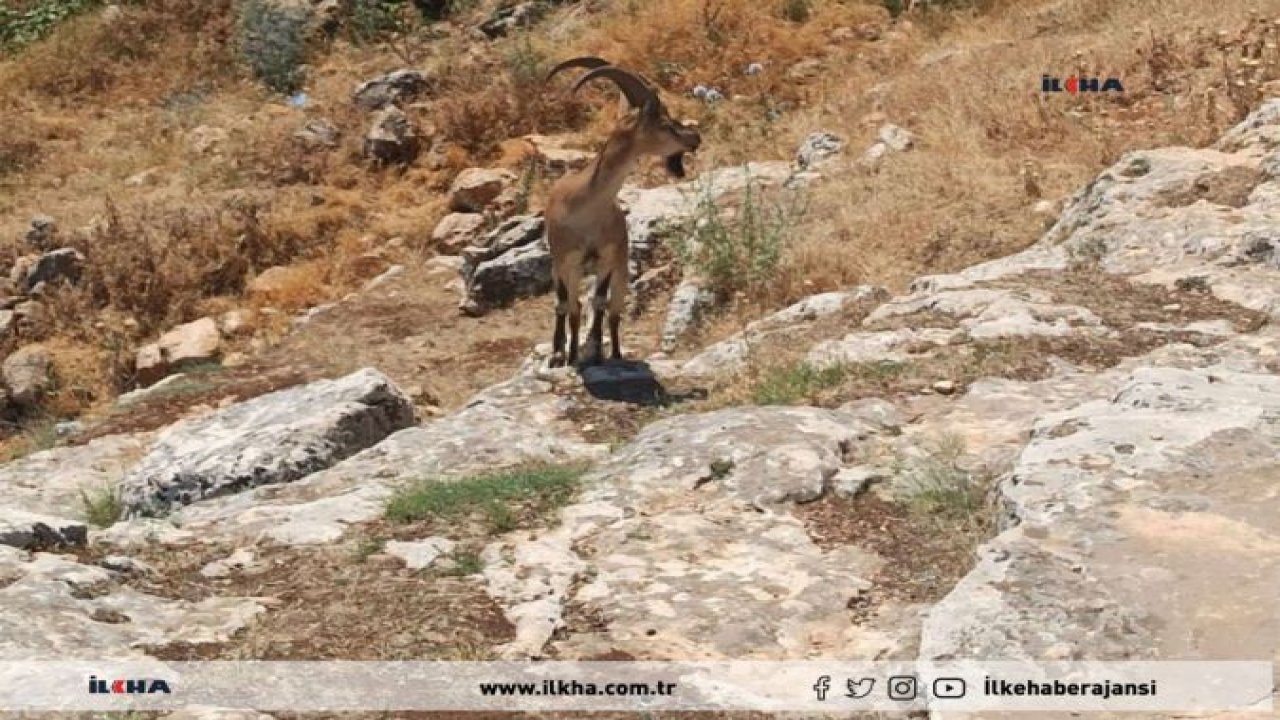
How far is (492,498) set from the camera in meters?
Answer: 5.06

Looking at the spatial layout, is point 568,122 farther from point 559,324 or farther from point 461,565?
point 461,565

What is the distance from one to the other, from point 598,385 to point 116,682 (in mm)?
4113

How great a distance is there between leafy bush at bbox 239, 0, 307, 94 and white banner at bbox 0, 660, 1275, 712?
15.1 meters

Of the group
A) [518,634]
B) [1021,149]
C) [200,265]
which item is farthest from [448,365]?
[518,634]

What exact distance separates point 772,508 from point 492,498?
3.34 feet

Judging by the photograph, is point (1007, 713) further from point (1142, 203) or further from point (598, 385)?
point (1142, 203)

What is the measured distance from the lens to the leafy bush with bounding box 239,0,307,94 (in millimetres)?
17875

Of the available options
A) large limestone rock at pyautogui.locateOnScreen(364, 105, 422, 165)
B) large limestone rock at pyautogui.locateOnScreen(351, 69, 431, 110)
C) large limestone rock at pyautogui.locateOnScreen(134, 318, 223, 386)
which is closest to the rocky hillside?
large limestone rock at pyautogui.locateOnScreen(134, 318, 223, 386)

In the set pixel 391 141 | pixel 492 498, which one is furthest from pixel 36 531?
pixel 391 141

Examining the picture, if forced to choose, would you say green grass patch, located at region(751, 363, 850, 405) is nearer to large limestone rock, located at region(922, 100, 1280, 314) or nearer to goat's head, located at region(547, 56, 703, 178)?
large limestone rock, located at region(922, 100, 1280, 314)

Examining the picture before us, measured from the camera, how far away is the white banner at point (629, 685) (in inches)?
128

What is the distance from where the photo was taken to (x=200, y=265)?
12.7 metres

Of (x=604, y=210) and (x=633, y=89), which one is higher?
(x=633, y=89)

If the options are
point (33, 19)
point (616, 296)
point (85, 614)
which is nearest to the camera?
point (85, 614)
